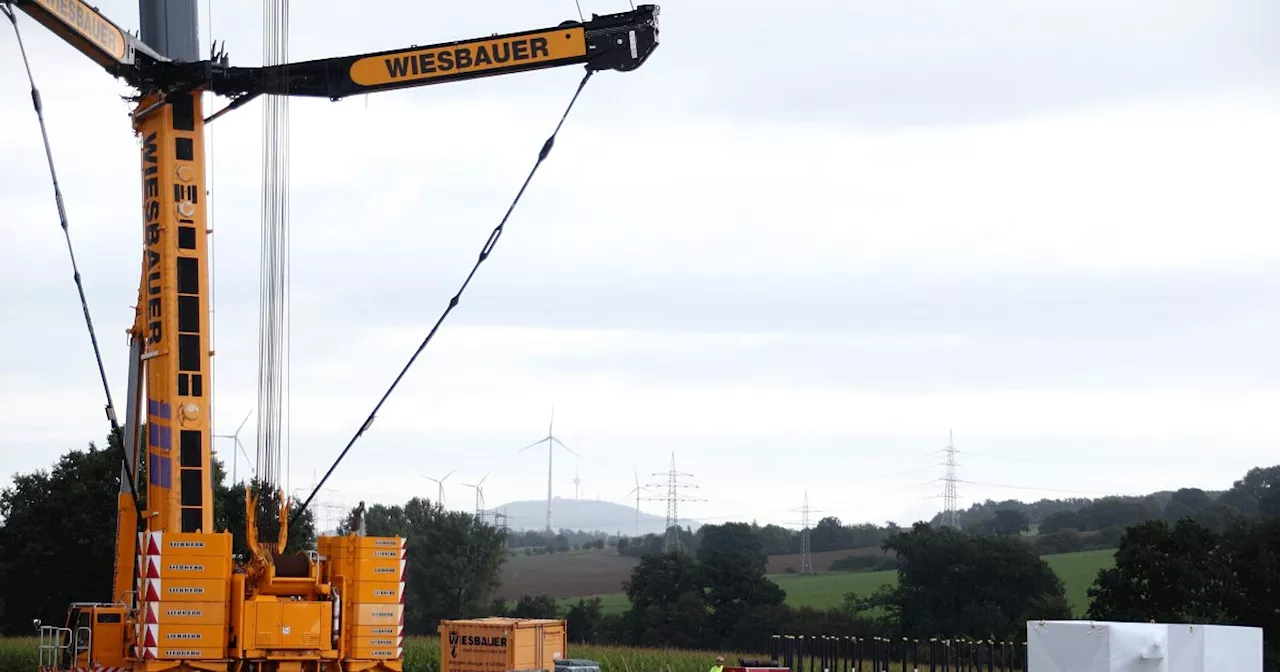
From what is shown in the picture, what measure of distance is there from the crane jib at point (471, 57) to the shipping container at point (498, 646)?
57.3 feet

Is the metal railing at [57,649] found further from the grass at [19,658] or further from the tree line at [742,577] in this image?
the tree line at [742,577]

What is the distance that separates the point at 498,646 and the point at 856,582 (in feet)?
246

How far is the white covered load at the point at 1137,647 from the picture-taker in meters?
20.7

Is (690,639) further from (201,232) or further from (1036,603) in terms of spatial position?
(201,232)

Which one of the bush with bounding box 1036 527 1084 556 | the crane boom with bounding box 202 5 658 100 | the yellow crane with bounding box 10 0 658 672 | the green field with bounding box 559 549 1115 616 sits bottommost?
the green field with bounding box 559 549 1115 616

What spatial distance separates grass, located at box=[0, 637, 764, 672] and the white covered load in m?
24.2

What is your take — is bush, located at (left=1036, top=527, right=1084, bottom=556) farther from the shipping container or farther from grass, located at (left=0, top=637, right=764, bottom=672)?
the shipping container

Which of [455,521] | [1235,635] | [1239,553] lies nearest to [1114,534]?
[455,521]

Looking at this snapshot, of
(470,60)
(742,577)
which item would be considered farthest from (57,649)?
(742,577)

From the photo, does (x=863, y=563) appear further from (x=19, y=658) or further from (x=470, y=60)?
(x=470, y=60)

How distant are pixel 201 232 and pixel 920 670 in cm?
2965

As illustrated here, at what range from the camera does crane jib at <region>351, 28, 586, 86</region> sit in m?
26.8

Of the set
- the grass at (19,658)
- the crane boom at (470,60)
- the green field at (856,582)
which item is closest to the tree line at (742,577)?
the green field at (856,582)

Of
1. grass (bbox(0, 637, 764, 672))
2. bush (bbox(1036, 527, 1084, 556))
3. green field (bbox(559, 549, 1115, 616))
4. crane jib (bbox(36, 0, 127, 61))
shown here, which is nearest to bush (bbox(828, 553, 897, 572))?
green field (bbox(559, 549, 1115, 616))
